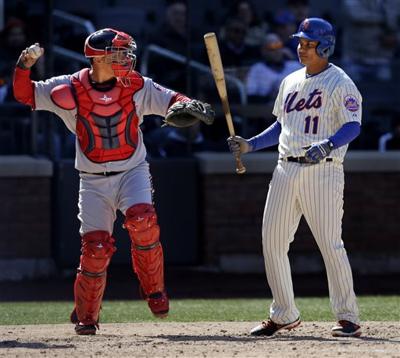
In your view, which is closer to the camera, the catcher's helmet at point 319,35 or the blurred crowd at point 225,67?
the catcher's helmet at point 319,35

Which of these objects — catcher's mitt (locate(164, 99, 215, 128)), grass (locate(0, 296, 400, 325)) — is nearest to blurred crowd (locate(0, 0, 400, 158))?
grass (locate(0, 296, 400, 325))

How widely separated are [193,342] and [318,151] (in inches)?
52.6

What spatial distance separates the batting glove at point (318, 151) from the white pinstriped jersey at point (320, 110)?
0.75 ft

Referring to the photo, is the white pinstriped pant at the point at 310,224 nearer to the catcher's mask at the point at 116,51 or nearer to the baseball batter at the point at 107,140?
the baseball batter at the point at 107,140

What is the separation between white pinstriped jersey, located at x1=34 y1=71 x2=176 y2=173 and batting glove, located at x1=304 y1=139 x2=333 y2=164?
42.8 inches

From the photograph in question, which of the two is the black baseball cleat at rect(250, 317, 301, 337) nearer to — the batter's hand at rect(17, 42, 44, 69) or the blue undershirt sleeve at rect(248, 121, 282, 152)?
the blue undershirt sleeve at rect(248, 121, 282, 152)

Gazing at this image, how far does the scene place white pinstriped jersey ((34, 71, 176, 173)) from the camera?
7242 mm

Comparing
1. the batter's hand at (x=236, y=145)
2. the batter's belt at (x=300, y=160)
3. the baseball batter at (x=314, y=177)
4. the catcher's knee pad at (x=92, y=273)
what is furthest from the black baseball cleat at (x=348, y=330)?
the catcher's knee pad at (x=92, y=273)

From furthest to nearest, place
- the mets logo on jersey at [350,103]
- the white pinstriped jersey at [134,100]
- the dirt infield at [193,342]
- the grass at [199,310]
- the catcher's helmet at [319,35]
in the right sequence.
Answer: the grass at [199,310], the white pinstriped jersey at [134,100], the catcher's helmet at [319,35], the mets logo on jersey at [350,103], the dirt infield at [193,342]

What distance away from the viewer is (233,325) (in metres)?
8.05

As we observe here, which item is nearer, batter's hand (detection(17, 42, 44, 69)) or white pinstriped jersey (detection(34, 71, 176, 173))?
batter's hand (detection(17, 42, 44, 69))

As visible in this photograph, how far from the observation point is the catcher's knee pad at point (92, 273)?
23.4 feet

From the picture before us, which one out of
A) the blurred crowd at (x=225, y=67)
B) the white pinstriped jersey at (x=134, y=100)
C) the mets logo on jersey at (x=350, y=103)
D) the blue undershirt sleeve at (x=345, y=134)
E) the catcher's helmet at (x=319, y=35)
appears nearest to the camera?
the blue undershirt sleeve at (x=345, y=134)

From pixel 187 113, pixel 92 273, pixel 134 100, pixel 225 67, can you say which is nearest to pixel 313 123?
pixel 187 113
